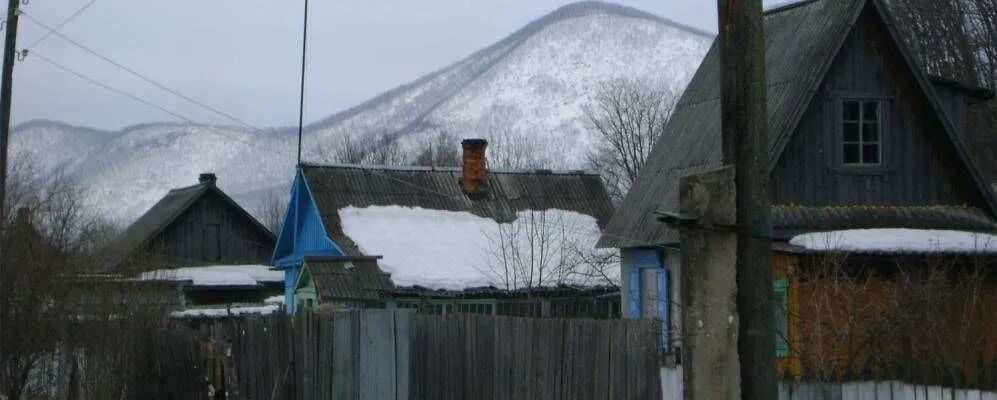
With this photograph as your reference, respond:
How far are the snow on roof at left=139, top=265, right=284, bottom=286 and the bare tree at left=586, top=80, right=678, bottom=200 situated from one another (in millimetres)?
12860

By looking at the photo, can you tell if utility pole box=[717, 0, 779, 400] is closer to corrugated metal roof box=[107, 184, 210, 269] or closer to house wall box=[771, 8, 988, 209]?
house wall box=[771, 8, 988, 209]

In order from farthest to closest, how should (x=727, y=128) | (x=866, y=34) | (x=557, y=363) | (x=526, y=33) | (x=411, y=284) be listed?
(x=526, y=33) < (x=411, y=284) < (x=866, y=34) < (x=557, y=363) < (x=727, y=128)

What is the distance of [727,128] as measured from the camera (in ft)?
23.8

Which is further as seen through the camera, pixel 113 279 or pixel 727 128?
pixel 113 279

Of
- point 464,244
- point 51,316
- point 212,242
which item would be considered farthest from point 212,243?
point 51,316

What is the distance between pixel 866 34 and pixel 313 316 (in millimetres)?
9224

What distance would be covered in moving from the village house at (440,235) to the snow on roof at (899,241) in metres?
7.47

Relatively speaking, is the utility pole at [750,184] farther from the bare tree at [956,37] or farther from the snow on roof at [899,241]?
the bare tree at [956,37]

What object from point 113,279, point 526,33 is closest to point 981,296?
point 113,279

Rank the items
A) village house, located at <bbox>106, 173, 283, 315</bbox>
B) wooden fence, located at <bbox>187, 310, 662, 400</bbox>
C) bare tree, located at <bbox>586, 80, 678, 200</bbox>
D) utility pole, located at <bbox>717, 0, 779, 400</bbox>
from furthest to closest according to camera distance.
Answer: bare tree, located at <bbox>586, 80, 678, 200</bbox>
village house, located at <bbox>106, 173, 283, 315</bbox>
wooden fence, located at <bbox>187, 310, 662, 400</bbox>
utility pole, located at <bbox>717, 0, 779, 400</bbox>

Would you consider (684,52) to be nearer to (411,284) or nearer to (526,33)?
(526,33)

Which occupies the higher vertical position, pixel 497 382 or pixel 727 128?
pixel 727 128

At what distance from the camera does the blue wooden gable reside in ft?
104

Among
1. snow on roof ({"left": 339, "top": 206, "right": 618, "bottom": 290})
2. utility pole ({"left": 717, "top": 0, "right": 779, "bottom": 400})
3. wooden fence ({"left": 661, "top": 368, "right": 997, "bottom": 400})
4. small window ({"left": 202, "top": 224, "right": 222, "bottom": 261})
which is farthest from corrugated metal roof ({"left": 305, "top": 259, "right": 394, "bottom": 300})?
small window ({"left": 202, "top": 224, "right": 222, "bottom": 261})
